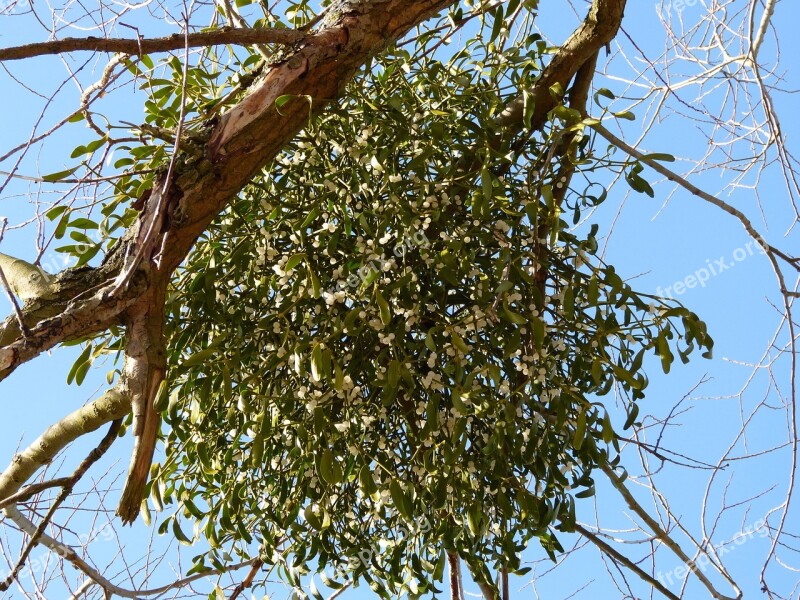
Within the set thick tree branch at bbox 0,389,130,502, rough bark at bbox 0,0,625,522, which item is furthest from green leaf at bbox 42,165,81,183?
thick tree branch at bbox 0,389,130,502

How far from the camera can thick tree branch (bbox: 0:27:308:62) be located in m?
1.11

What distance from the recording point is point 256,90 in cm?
126

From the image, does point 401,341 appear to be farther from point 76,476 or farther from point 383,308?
point 76,476

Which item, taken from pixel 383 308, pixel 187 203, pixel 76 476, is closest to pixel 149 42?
pixel 187 203

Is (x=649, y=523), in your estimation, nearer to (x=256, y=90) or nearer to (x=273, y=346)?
(x=273, y=346)

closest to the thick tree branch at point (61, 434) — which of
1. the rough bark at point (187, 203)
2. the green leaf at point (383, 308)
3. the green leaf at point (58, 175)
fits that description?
the rough bark at point (187, 203)

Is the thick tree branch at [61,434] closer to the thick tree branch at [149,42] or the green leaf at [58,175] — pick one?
the green leaf at [58,175]

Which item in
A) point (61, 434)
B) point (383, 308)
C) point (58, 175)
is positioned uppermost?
point (58, 175)

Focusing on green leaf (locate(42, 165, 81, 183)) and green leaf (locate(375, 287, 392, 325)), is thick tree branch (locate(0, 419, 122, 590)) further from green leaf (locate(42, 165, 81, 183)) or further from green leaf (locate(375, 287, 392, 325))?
green leaf (locate(375, 287, 392, 325))

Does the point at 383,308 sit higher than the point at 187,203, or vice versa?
the point at 187,203

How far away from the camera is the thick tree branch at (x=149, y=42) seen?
1.11m

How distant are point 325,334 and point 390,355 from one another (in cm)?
10

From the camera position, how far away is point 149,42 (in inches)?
47.3

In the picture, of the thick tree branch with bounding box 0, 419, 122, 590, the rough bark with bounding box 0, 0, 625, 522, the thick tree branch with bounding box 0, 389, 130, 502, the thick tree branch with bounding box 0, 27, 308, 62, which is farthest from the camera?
the thick tree branch with bounding box 0, 389, 130, 502
